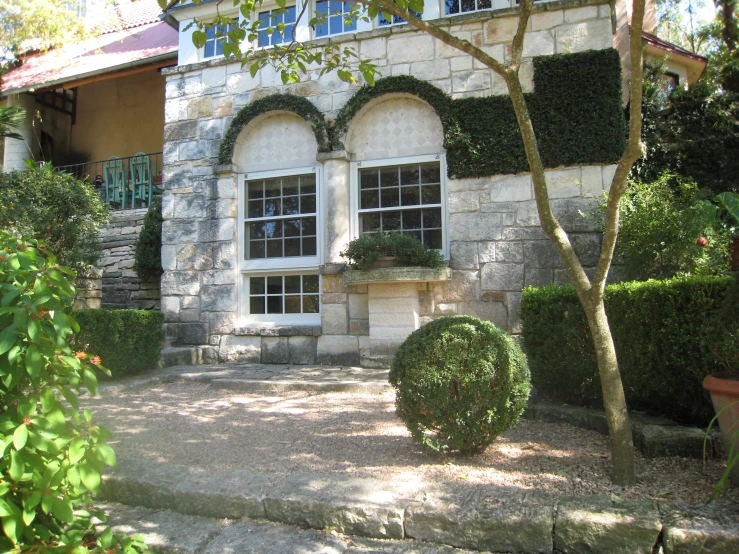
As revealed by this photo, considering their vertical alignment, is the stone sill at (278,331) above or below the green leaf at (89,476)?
above

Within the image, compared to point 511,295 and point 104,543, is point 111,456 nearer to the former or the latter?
point 104,543

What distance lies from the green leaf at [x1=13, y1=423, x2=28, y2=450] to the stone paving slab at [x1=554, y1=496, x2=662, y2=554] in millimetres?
2239

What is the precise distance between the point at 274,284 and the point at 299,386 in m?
2.42

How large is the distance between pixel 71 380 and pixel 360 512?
4.91 ft

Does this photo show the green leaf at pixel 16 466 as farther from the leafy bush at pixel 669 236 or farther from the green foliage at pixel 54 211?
the green foliage at pixel 54 211

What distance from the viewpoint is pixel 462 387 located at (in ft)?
11.5

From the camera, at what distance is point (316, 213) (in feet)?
26.3

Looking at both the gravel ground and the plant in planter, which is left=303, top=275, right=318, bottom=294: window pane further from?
the plant in planter

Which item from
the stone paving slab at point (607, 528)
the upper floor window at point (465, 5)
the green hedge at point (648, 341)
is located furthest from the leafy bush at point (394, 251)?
the stone paving slab at point (607, 528)

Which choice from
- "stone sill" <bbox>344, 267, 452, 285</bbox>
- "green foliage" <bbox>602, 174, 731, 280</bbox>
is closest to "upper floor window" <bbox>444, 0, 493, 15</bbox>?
"green foliage" <bbox>602, 174, 731, 280</bbox>

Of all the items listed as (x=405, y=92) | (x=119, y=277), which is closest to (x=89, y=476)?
(x=405, y=92)

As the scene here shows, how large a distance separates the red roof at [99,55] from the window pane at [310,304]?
254 inches

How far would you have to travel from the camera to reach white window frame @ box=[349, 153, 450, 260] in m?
7.45

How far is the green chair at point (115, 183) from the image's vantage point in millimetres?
11605
